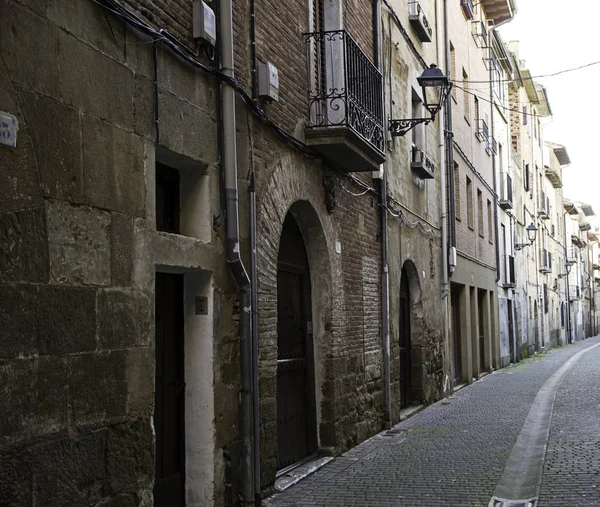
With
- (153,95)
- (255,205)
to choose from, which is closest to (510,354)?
(255,205)

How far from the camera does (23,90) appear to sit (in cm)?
424

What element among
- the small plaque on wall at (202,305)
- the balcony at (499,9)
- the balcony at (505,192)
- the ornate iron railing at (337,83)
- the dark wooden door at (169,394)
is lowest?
the dark wooden door at (169,394)

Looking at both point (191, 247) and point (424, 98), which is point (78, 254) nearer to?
point (191, 247)

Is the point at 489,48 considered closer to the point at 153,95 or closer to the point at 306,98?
the point at 306,98

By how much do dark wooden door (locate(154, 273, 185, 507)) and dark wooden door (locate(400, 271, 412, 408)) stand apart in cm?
794

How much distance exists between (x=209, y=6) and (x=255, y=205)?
1.65 metres

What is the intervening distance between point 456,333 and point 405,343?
18.0ft

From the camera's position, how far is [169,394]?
6.31 metres

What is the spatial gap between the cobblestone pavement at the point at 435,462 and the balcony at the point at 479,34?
39.7 ft

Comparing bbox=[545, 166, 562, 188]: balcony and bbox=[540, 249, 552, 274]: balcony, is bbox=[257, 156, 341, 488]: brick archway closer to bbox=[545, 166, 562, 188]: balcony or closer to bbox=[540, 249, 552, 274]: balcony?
bbox=[540, 249, 552, 274]: balcony

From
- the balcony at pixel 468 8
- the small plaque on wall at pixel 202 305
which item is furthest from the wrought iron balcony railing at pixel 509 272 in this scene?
the small plaque on wall at pixel 202 305

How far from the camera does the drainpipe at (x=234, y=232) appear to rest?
6680mm

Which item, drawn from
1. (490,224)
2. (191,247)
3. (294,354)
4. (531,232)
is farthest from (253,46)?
(531,232)

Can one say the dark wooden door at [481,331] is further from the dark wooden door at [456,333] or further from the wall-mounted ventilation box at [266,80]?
the wall-mounted ventilation box at [266,80]
